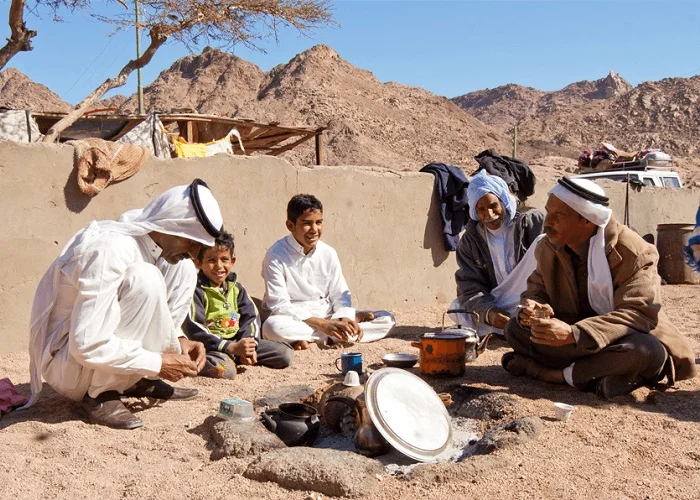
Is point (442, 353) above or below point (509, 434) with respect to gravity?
above

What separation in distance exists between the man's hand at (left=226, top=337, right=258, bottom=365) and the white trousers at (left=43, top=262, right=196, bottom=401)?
113cm

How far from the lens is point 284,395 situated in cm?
399

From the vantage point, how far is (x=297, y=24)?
13.0m

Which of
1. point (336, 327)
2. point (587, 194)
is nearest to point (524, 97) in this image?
point (336, 327)

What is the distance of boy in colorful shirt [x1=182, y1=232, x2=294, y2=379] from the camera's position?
15.2 ft

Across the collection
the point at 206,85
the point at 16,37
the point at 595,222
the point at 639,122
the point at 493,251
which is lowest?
the point at 493,251

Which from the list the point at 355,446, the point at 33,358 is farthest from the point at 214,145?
the point at 355,446

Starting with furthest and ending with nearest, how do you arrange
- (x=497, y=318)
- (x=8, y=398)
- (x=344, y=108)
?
1. (x=344, y=108)
2. (x=497, y=318)
3. (x=8, y=398)

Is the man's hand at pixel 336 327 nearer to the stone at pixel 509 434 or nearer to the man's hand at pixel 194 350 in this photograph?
the man's hand at pixel 194 350

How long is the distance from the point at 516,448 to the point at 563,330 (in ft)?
2.73

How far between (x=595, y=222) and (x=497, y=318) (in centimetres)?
156

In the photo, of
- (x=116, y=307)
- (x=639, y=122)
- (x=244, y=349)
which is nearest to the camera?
(x=116, y=307)

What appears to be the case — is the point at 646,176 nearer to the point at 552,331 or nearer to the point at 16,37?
the point at 16,37

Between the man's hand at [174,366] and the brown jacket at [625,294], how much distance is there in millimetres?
1962
